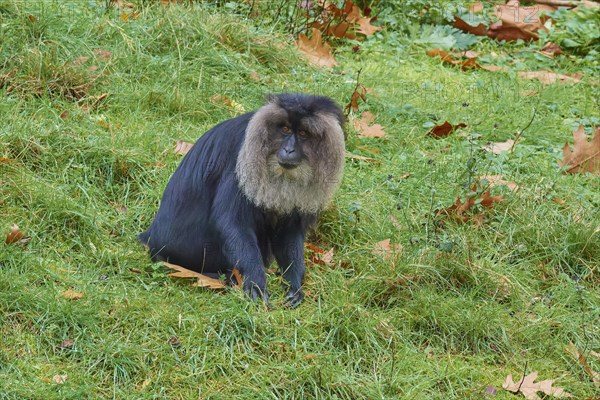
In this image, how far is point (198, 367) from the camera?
3.93 m

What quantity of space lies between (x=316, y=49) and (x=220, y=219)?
2768 mm

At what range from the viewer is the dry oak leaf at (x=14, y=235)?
15.3 ft

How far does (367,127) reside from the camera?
20.5 feet

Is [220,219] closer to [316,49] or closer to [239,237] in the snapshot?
[239,237]

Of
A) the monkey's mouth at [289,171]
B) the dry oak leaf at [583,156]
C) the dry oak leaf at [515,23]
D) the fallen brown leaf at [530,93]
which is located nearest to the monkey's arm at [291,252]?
the monkey's mouth at [289,171]

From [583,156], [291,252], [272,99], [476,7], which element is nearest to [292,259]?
[291,252]

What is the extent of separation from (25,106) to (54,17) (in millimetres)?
922

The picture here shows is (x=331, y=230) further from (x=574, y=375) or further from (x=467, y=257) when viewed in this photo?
(x=574, y=375)

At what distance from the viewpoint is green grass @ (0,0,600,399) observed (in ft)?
13.1

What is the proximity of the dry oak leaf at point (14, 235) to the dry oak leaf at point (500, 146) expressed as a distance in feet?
9.47

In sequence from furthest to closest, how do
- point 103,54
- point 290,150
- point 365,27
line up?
1. point 365,27
2. point 103,54
3. point 290,150

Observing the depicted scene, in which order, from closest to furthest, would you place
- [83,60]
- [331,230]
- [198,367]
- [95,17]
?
1. [198,367]
2. [331,230]
3. [83,60]
4. [95,17]

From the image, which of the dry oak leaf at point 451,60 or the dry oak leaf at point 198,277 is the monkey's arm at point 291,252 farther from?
the dry oak leaf at point 451,60

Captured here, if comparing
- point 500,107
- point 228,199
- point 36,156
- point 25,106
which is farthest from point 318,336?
point 500,107
